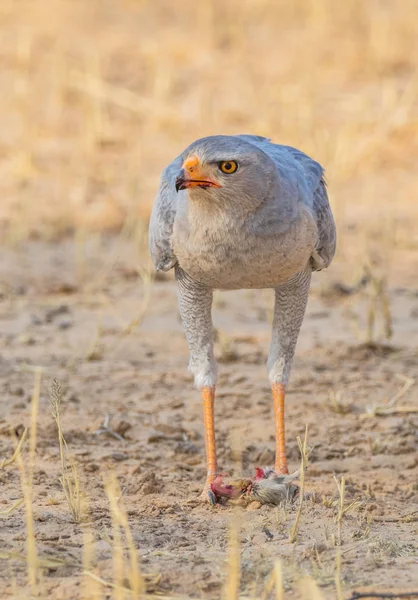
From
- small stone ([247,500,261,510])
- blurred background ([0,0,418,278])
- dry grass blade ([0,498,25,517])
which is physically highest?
blurred background ([0,0,418,278])

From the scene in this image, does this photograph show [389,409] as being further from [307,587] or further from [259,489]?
[307,587]

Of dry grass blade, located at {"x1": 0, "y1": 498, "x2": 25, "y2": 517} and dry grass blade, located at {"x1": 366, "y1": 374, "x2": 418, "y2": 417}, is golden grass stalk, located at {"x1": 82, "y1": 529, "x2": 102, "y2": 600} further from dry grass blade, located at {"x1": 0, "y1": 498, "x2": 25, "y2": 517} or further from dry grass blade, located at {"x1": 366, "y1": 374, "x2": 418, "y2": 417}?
dry grass blade, located at {"x1": 366, "y1": 374, "x2": 418, "y2": 417}

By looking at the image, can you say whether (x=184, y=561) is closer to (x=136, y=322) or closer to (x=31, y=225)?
(x=136, y=322)

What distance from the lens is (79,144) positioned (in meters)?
11.7

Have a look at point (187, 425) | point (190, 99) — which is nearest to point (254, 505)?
point (187, 425)

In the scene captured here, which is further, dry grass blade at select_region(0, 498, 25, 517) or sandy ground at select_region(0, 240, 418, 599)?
dry grass blade at select_region(0, 498, 25, 517)

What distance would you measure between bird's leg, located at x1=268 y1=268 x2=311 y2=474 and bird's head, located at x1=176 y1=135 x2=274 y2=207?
26.5 inches

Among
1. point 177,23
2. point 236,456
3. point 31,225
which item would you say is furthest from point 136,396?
point 177,23

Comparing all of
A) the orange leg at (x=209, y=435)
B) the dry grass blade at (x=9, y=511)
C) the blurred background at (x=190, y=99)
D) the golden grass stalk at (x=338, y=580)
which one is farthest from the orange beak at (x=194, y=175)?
the blurred background at (x=190, y=99)

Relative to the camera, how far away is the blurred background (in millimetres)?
10266

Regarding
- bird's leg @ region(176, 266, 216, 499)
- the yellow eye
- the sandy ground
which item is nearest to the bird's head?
the yellow eye

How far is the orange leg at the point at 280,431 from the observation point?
519 cm

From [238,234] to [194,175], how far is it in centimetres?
30

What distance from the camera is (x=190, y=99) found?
12.9 m
